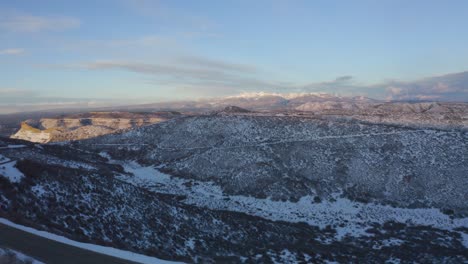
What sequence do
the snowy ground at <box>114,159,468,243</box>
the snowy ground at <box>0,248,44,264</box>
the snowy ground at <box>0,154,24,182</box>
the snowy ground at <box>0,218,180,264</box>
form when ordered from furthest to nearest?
the snowy ground at <box>114,159,468,243</box>
the snowy ground at <box>0,154,24,182</box>
the snowy ground at <box>0,218,180,264</box>
the snowy ground at <box>0,248,44,264</box>

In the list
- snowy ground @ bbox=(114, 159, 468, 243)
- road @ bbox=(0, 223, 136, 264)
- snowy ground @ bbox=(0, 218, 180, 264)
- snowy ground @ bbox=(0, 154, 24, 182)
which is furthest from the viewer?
snowy ground @ bbox=(114, 159, 468, 243)

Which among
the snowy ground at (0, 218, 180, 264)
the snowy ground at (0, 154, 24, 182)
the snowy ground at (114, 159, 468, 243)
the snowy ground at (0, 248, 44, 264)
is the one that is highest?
the snowy ground at (0, 154, 24, 182)

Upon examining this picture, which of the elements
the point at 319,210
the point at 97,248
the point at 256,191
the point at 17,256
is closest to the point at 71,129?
the point at 256,191

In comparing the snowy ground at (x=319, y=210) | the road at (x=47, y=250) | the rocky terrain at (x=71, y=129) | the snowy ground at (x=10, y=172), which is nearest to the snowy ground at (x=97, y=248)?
the road at (x=47, y=250)

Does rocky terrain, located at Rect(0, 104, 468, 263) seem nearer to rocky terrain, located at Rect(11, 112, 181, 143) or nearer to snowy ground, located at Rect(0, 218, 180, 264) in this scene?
snowy ground, located at Rect(0, 218, 180, 264)

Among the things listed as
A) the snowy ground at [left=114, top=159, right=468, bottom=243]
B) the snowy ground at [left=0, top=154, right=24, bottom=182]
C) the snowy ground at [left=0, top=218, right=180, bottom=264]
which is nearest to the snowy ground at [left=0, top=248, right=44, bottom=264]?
the snowy ground at [left=0, top=218, right=180, bottom=264]

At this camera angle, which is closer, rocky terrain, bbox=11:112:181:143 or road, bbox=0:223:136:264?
road, bbox=0:223:136:264
